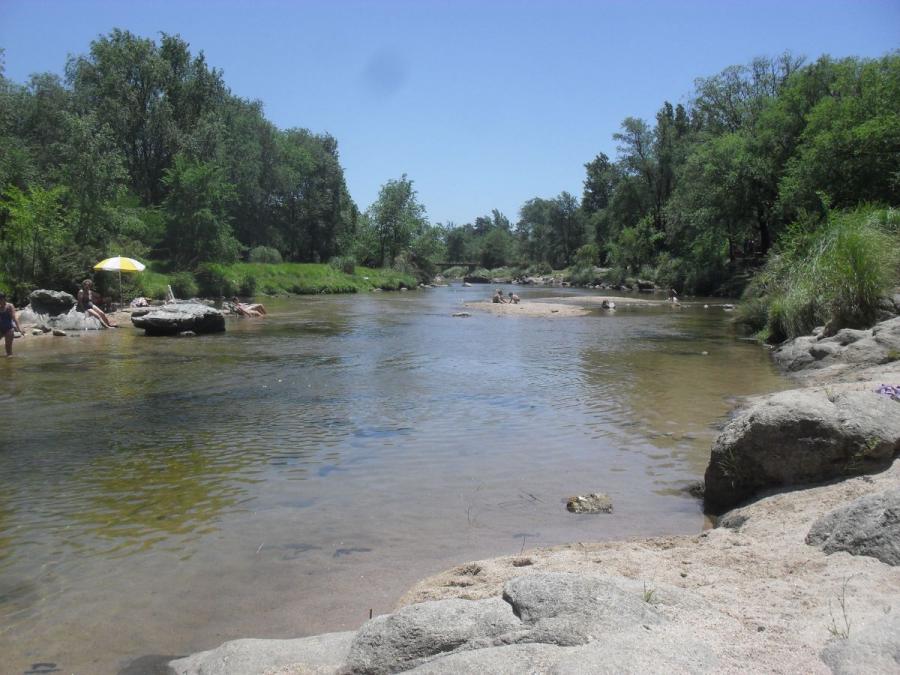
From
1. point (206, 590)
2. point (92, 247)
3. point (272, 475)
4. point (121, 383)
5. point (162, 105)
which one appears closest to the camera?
point (206, 590)

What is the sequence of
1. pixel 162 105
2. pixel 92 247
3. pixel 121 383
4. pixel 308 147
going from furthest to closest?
1. pixel 308 147
2. pixel 162 105
3. pixel 92 247
4. pixel 121 383

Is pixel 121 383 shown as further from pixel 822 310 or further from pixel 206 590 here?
pixel 822 310

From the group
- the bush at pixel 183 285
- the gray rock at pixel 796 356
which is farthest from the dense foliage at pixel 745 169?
the bush at pixel 183 285

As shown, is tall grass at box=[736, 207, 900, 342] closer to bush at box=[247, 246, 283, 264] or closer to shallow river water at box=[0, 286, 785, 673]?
shallow river water at box=[0, 286, 785, 673]

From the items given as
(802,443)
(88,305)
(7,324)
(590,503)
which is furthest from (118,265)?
(802,443)

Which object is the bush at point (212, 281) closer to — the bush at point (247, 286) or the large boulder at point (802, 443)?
the bush at point (247, 286)

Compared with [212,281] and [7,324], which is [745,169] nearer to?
[212,281]

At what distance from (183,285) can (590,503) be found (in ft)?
127

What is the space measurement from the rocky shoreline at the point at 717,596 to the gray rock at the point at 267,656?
12 mm

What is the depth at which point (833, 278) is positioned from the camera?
57.0 ft

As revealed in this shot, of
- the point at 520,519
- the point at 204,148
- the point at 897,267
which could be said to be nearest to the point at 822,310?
the point at 897,267

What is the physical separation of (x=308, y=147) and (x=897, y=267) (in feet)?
229

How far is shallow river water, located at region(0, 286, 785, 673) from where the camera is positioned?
4.95 meters

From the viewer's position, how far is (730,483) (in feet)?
22.4
